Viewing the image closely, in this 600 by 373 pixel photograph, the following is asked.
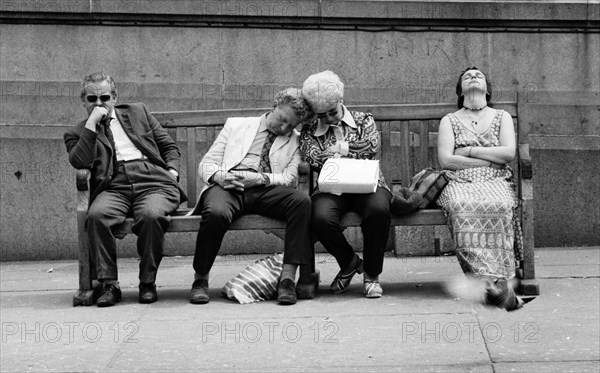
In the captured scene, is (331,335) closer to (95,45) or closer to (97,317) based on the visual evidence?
(97,317)

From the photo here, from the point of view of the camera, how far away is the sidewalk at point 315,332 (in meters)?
5.03

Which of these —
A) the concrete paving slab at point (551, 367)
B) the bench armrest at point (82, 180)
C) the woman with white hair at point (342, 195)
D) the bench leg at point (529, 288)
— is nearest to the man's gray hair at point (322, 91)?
the woman with white hair at point (342, 195)

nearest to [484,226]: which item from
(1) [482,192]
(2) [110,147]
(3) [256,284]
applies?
(1) [482,192]

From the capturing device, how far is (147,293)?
21.7 feet

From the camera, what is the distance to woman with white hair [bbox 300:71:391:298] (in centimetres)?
667

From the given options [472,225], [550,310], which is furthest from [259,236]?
[550,310]

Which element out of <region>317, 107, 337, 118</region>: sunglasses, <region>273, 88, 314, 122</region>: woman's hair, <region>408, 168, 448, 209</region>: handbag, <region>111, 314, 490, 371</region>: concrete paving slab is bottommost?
<region>111, 314, 490, 371</region>: concrete paving slab

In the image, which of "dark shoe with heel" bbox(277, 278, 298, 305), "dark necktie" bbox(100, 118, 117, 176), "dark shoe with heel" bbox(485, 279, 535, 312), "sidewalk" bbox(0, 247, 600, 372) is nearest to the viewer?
"sidewalk" bbox(0, 247, 600, 372)

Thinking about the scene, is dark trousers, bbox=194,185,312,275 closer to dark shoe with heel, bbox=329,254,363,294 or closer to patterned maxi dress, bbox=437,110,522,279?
dark shoe with heel, bbox=329,254,363,294

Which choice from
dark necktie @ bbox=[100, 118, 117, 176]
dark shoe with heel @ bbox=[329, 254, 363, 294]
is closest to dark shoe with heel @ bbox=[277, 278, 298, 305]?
dark shoe with heel @ bbox=[329, 254, 363, 294]

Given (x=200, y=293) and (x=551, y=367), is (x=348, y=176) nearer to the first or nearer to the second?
(x=200, y=293)

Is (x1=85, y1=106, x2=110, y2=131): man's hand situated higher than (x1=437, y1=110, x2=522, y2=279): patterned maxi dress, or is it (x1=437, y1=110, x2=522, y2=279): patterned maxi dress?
(x1=85, y1=106, x2=110, y2=131): man's hand

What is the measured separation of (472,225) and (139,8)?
11.9 feet

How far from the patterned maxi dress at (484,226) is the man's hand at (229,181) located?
1.27 m
